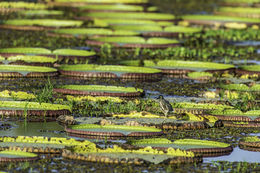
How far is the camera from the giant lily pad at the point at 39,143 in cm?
696

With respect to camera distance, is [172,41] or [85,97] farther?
[172,41]

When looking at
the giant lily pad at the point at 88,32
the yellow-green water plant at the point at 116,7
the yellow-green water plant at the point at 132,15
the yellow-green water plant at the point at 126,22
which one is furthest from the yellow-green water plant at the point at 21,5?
A: the giant lily pad at the point at 88,32

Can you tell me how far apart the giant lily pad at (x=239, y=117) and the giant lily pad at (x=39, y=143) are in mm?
2248

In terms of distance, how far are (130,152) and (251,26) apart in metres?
13.6

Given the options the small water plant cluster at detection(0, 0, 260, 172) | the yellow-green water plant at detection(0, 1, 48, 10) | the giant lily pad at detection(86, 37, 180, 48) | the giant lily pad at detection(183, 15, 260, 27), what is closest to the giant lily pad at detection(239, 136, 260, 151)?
the small water plant cluster at detection(0, 0, 260, 172)

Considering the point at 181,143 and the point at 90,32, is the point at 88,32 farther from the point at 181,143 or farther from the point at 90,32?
the point at 181,143

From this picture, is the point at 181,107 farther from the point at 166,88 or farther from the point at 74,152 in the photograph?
the point at 74,152

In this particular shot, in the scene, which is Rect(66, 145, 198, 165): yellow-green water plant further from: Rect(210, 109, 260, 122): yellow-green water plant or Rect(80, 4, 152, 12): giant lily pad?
Rect(80, 4, 152, 12): giant lily pad

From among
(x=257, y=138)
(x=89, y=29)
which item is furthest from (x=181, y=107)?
(x=89, y=29)

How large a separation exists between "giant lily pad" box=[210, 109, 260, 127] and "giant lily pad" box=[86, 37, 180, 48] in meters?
6.39

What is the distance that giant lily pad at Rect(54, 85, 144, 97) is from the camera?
984 cm

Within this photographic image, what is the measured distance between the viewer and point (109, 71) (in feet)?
38.4

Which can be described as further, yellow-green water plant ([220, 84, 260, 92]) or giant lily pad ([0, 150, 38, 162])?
yellow-green water plant ([220, 84, 260, 92])

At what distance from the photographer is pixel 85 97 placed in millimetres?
9641
